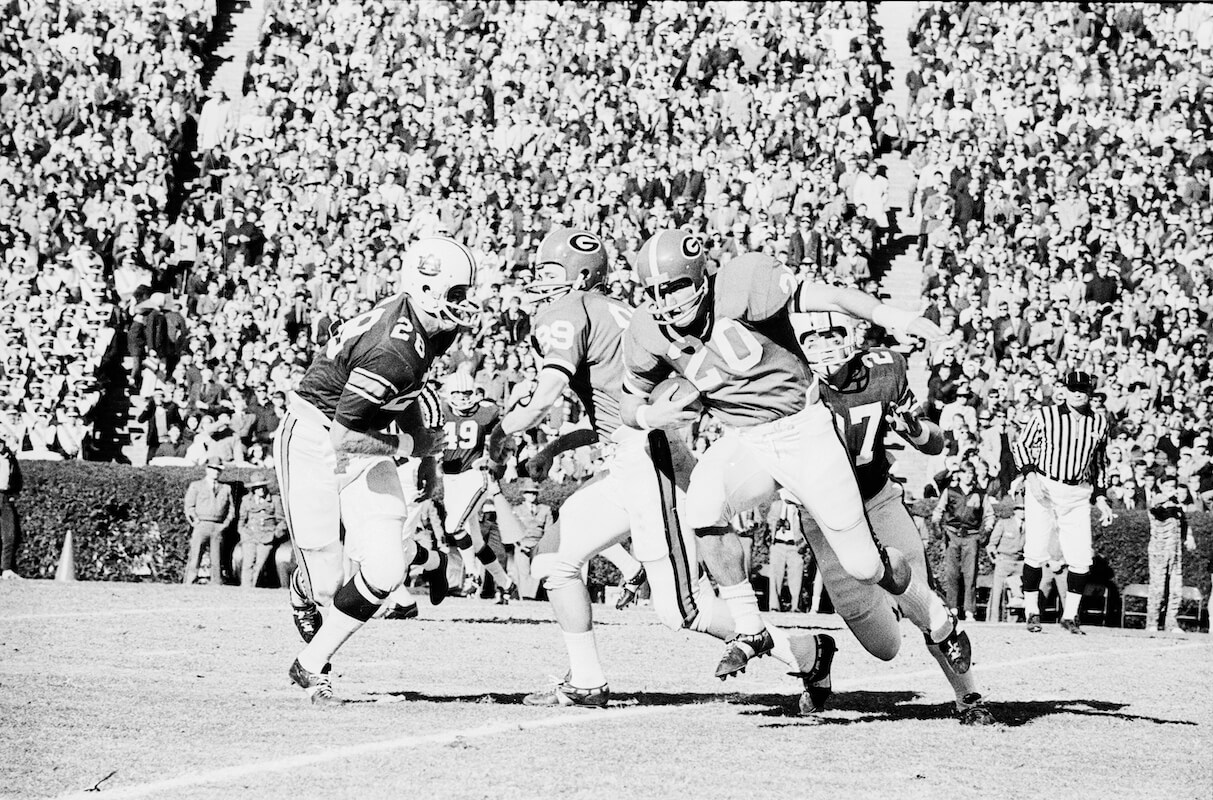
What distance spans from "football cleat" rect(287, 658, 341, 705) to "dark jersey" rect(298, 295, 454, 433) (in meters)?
1.10

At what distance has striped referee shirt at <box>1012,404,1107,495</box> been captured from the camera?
1371 cm

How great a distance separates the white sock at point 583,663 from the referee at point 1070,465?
6.82m

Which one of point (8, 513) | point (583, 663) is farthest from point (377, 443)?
point (8, 513)

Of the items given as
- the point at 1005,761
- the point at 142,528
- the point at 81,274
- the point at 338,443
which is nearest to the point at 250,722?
the point at 338,443

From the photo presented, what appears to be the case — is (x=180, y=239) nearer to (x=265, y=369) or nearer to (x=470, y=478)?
(x=265, y=369)

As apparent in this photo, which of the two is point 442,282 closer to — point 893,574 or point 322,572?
point 322,572

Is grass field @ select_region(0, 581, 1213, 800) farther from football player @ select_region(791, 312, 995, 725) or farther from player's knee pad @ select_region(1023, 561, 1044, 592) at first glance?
player's knee pad @ select_region(1023, 561, 1044, 592)

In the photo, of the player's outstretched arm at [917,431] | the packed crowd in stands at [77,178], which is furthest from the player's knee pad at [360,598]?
the packed crowd in stands at [77,178]

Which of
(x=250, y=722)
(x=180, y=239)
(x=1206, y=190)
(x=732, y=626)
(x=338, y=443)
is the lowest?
(x=250, y=722)

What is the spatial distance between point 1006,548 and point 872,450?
8749mm

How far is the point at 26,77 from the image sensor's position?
22.4 metres

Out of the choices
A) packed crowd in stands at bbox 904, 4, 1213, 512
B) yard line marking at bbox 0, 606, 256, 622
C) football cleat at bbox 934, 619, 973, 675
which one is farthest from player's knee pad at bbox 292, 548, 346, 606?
packed crowd in stands at bbox 904, 4, 1213, 512

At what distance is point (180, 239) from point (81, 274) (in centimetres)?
133

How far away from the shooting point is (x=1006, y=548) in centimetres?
1623
